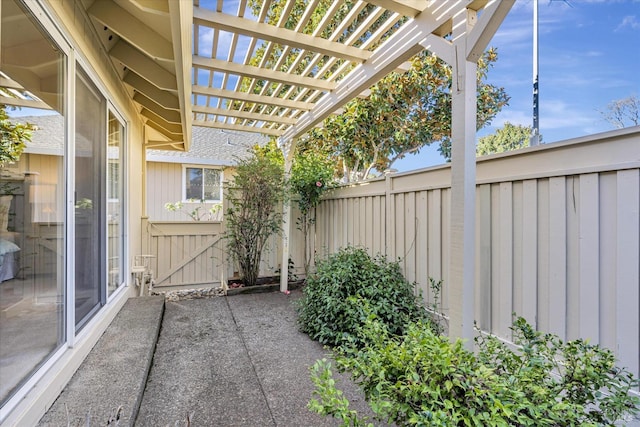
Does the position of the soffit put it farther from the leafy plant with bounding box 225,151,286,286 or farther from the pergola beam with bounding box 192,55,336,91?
the leafy plant with bounding box 225,151,286,286

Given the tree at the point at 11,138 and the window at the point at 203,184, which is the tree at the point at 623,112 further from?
the window at the point at 203,184

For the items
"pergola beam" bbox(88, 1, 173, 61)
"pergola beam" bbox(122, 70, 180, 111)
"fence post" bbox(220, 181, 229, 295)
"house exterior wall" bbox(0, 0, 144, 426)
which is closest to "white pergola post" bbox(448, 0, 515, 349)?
"pergola beam" bbox(88, 1, 173, 61)

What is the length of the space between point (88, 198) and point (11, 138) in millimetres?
1069

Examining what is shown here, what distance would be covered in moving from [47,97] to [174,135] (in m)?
3.82

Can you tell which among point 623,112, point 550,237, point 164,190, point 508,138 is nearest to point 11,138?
point 550,237

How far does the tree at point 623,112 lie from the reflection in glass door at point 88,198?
714 centimetres

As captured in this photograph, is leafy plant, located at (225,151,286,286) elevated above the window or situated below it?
below

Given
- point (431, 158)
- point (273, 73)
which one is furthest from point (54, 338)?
point (431, 158)

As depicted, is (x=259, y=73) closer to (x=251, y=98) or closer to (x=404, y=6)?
(x=251, y=98)

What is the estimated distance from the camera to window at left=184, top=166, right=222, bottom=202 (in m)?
10.1

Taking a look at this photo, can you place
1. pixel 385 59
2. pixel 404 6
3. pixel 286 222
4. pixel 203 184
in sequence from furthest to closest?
pixel 203 184
pixel 286 222
pixel 385 59
pixel 404 6

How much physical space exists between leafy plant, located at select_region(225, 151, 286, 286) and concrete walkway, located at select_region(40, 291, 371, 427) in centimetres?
147

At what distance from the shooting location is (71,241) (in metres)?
2.14

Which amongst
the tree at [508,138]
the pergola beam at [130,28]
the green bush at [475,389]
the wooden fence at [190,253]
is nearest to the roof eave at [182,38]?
the pergola beam at [130,28]
